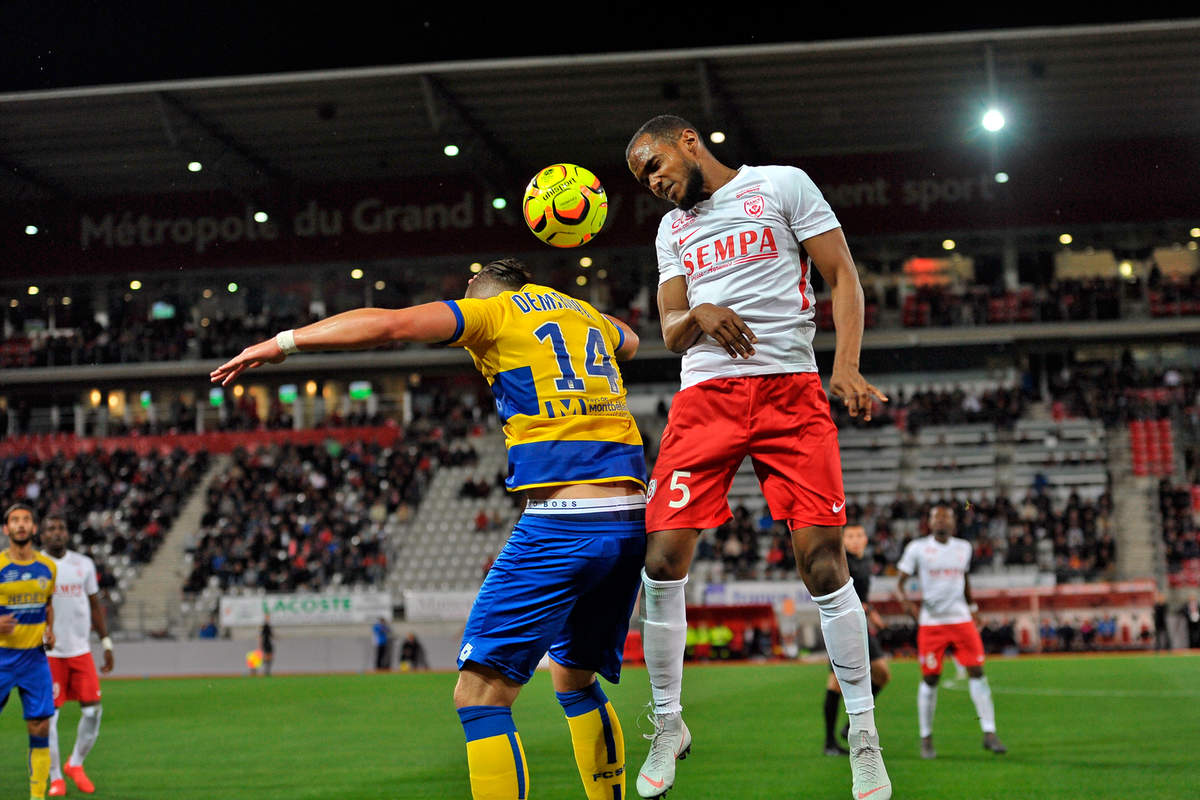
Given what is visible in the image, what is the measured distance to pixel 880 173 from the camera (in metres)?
39.1

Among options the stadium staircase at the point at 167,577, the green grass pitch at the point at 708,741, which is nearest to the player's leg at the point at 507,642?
the green grass pitch at the point at 708,741

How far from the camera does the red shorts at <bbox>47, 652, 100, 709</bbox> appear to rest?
12148 mm

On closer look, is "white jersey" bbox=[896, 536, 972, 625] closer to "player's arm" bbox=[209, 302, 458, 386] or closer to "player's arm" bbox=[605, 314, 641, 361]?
"player's arm" bbox=[605, 314, 641, 361]

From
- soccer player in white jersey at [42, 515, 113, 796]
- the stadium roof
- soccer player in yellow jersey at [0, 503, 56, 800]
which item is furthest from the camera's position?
the stadium roof

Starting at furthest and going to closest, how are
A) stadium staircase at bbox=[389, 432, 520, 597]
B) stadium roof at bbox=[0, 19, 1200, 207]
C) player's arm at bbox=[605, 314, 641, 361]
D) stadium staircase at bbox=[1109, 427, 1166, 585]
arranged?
stadium staircase at bbox=[389, 432, 520, 597], stadium roof at bbox=[0, 19, 1200, 207], stadium staircase at bbox=[1109, 427, 1166, 585], player's arm at bbox=[605, 314, 641, 361]

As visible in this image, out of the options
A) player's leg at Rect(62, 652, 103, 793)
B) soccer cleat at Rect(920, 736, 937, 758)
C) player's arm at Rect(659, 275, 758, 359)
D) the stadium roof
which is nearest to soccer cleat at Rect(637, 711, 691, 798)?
player's arm at Rect(659, 275, 758, 359)

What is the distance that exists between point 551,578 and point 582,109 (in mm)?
32044

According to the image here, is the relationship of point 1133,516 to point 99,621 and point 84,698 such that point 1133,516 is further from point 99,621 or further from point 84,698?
point 84,698

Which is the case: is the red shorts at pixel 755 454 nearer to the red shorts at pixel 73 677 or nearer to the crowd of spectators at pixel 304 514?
the red shorts at pixel 73 677

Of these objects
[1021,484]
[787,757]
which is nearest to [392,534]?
[1021,484]

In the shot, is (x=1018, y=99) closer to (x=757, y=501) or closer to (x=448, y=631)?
(x=757, y=501)

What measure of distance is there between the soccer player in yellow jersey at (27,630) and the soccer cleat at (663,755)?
673cm

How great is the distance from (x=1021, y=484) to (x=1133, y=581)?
614 cm

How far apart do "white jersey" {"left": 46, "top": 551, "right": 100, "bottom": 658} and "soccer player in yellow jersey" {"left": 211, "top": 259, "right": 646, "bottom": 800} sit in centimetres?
821
